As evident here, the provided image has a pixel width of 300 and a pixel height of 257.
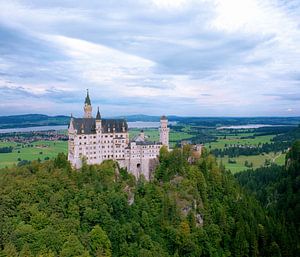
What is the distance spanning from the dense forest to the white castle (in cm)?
309

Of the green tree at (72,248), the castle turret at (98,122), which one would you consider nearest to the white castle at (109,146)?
the castle turret at (98,122)

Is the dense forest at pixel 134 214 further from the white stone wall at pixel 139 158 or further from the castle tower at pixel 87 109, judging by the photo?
the castle tower at pixel 87 109

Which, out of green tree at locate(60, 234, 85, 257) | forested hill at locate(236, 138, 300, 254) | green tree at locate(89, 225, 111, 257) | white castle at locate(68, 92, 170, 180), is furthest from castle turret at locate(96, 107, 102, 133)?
forested hill at locate(236, 138, 300, 254)

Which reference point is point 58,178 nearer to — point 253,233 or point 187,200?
point 187,200

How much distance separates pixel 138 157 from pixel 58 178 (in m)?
21.4

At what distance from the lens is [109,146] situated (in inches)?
3816

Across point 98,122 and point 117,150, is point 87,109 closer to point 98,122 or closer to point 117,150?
point 98,122

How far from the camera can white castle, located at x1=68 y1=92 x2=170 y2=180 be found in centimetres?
9388

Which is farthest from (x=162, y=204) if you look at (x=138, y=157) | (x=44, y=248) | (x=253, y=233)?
(x=44, y=248)

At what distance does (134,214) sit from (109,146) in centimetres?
2025

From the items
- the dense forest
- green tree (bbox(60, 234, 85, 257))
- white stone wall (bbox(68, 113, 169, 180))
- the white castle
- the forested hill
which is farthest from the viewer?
the forested hill

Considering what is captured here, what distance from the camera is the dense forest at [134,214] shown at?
72.8 m

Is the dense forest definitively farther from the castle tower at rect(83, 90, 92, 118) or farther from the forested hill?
the castle tower at rect(83, 90, 92, 118)

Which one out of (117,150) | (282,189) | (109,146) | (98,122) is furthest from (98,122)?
(282,189)
